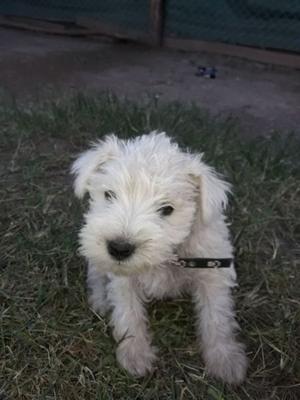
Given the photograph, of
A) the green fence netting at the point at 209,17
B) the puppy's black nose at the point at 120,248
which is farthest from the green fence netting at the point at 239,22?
the puppy's black nose at the point at 120,248

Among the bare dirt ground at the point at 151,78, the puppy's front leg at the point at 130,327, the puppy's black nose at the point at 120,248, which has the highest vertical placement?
the puppy's black nose at the point at 120,248

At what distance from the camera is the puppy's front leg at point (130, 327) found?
278cm

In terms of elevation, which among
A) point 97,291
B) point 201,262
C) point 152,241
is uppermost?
point 152,241

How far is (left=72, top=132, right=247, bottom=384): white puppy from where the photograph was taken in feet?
8.30

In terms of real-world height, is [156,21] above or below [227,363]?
above

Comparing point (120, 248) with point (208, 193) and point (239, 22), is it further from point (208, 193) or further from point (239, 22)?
point (239, 22)

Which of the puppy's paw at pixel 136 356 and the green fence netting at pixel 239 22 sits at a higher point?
the green fence netting at pixel 239 22

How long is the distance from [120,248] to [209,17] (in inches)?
258

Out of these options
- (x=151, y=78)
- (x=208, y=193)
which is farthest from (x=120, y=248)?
(x=151, y=78)

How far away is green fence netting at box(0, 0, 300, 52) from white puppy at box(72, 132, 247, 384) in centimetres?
550

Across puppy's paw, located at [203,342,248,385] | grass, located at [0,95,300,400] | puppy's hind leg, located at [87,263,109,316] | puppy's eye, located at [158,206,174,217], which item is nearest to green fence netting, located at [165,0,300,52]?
grass, located at [0,95,300,400]

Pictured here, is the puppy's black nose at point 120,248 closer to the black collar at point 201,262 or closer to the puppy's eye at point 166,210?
the puppy's eye at point 166,210

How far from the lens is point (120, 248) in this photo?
2.46 m

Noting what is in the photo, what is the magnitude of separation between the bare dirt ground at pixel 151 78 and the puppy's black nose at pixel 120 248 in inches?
138
